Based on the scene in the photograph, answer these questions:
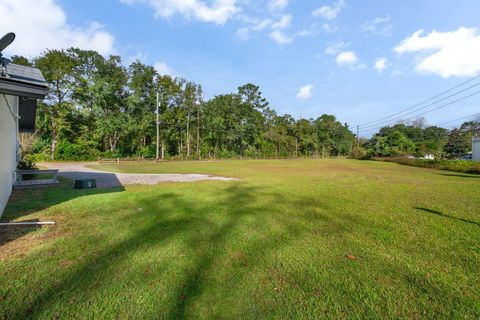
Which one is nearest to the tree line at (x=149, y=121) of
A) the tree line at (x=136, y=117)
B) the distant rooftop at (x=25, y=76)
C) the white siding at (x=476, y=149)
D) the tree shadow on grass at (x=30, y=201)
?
the tree line at (x=136, y=117)

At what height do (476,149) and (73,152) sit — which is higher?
(476,149)

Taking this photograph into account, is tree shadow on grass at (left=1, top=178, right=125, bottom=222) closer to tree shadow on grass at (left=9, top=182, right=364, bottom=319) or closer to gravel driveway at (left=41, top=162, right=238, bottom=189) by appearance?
gravel driveway at (left=41, top=162, right=238, bottom=189)

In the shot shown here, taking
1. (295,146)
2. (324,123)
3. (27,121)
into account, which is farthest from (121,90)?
(324,123)

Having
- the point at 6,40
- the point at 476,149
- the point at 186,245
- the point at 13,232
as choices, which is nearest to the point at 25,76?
the point at 6,40

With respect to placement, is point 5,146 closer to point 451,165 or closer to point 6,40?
point 6,40

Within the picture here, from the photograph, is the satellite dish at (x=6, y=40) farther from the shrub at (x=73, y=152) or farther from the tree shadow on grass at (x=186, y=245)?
the shrub at (x=73, y=152)

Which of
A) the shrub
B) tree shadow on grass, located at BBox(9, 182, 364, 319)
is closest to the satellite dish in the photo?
tree shadow on grass, located at BBox(9, 182, 364, 319)

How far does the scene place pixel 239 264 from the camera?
2.74 m

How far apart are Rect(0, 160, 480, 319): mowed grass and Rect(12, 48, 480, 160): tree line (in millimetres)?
14293

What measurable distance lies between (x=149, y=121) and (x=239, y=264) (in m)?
33.4

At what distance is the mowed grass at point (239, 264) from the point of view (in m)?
1.99

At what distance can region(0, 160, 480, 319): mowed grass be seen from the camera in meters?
1.99

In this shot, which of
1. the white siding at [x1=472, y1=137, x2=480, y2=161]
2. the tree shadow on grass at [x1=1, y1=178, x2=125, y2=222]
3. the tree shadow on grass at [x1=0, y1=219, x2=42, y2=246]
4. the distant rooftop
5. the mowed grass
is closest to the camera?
the mowed grass

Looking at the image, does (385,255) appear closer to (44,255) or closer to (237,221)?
(237,221)
